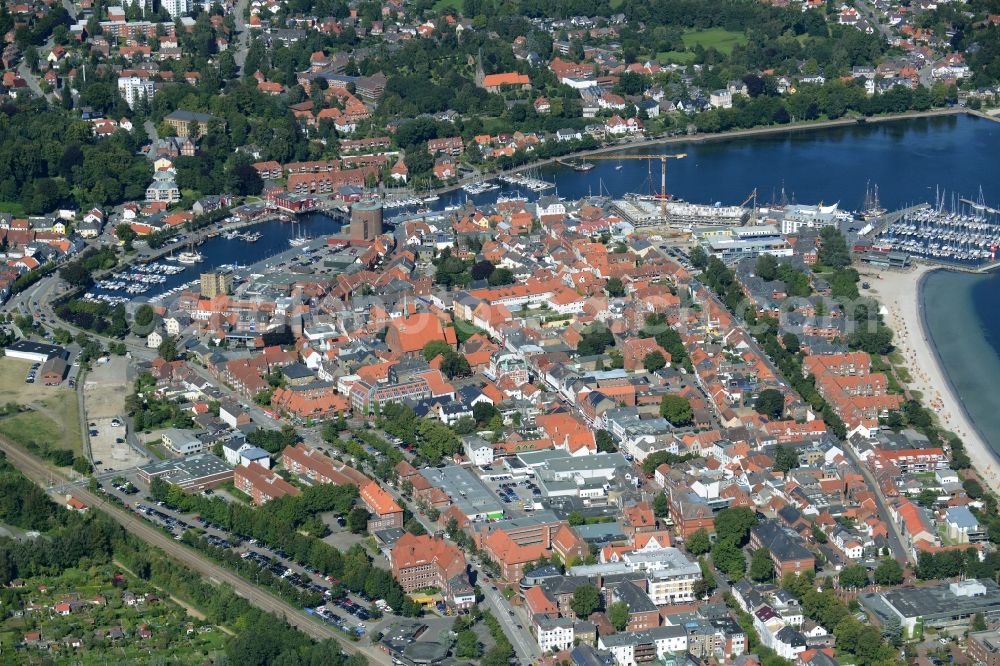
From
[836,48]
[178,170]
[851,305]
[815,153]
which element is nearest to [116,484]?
[851,305]

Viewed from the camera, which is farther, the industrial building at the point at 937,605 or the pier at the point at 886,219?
the pier at the point at 886,219

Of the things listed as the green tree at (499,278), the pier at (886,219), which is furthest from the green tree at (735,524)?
the pier at (886,219)

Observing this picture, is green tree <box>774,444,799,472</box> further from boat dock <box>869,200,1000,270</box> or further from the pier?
the pier

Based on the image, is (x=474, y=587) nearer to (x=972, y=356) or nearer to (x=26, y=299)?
(x=972, y=356)

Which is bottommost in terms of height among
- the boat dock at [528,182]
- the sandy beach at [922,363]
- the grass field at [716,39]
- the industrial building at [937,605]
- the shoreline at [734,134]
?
the shoreline at [734,134]

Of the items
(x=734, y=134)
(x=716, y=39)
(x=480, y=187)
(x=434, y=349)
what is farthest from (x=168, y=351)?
(x=716, y=39)

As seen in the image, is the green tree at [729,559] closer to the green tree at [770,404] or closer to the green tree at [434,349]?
the green tree at [770,404]

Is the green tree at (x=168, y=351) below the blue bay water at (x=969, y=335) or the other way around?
the other way around
